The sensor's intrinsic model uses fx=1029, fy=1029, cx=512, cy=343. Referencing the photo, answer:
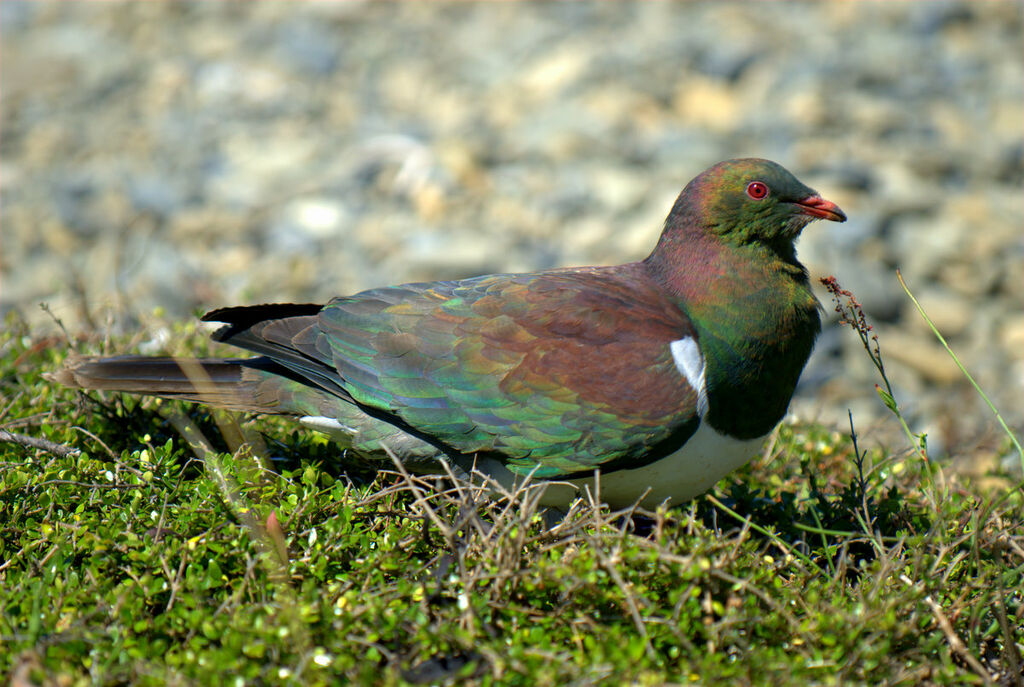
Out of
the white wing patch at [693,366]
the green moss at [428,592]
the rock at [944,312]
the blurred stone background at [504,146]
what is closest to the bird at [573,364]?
the white wing patch at [693,366]

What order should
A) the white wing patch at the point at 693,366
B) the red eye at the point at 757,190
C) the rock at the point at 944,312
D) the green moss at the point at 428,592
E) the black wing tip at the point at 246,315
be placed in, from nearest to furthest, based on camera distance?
1. the green moss at the point at 428,592
2. the white wing patch at the point at 693,366
3. the red eye at the point at 757,190
4. the black wing tip at the point at 246,315
5. the rock at the point at 944,312

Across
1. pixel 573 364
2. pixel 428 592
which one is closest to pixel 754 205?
pixel 573 364

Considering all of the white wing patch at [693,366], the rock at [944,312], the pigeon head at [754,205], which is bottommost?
the rock at [944,312]

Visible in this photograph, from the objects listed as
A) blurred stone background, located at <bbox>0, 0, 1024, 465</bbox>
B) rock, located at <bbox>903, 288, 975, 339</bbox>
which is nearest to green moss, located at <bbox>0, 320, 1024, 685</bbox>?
blurred stone background, located at <bbox>0, 0, 1024, 465</bbox>

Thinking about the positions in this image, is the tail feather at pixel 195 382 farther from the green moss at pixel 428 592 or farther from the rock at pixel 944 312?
the rock at pixel 944 312

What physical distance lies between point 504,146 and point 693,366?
5682mm

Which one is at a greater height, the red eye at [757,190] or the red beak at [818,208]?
the red eye at [757,190]

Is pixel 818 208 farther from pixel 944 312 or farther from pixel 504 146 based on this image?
pixel 504 146

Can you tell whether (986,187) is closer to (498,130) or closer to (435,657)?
(498,130)

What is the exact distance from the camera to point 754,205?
353 cm

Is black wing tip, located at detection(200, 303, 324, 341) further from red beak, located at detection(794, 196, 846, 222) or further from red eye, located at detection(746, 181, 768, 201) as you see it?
red beak, located at detection(794, 196, 846, 222)

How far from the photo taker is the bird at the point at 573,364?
326 cm

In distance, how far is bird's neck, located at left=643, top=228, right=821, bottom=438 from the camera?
331cm

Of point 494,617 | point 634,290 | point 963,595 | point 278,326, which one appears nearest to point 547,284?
point 634,290
